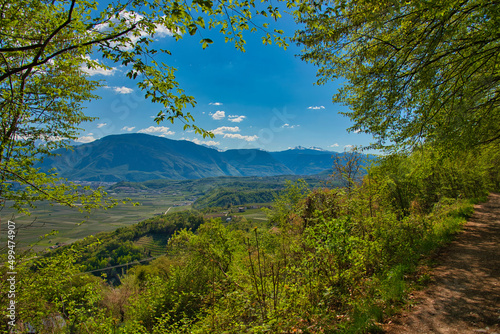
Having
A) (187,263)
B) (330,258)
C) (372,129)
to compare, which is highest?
(372,129)

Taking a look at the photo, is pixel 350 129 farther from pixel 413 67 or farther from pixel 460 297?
pixel 460 297

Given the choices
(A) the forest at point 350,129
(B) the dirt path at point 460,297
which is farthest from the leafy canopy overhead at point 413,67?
(B) the dirt path at point 460,297

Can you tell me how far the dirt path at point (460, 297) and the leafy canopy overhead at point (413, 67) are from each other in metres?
4.01

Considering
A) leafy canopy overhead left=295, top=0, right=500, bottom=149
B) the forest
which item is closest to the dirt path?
the forest

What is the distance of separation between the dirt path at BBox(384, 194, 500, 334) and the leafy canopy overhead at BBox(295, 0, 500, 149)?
4.01 meters

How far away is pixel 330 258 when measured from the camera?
5422 mm

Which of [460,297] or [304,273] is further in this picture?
[304,273]

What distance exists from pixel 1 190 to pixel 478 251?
14.5m

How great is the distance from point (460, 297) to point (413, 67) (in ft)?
22.0

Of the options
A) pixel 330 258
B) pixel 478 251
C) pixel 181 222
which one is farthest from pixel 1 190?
pixel 181 222

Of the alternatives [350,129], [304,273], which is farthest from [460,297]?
[350,129]

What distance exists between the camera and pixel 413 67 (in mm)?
6945

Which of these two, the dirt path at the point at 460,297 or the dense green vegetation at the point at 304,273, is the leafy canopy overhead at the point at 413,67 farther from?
the dirt path at the point at 460,297

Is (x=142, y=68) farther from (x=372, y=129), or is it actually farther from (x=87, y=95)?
(x=372, y=129)
